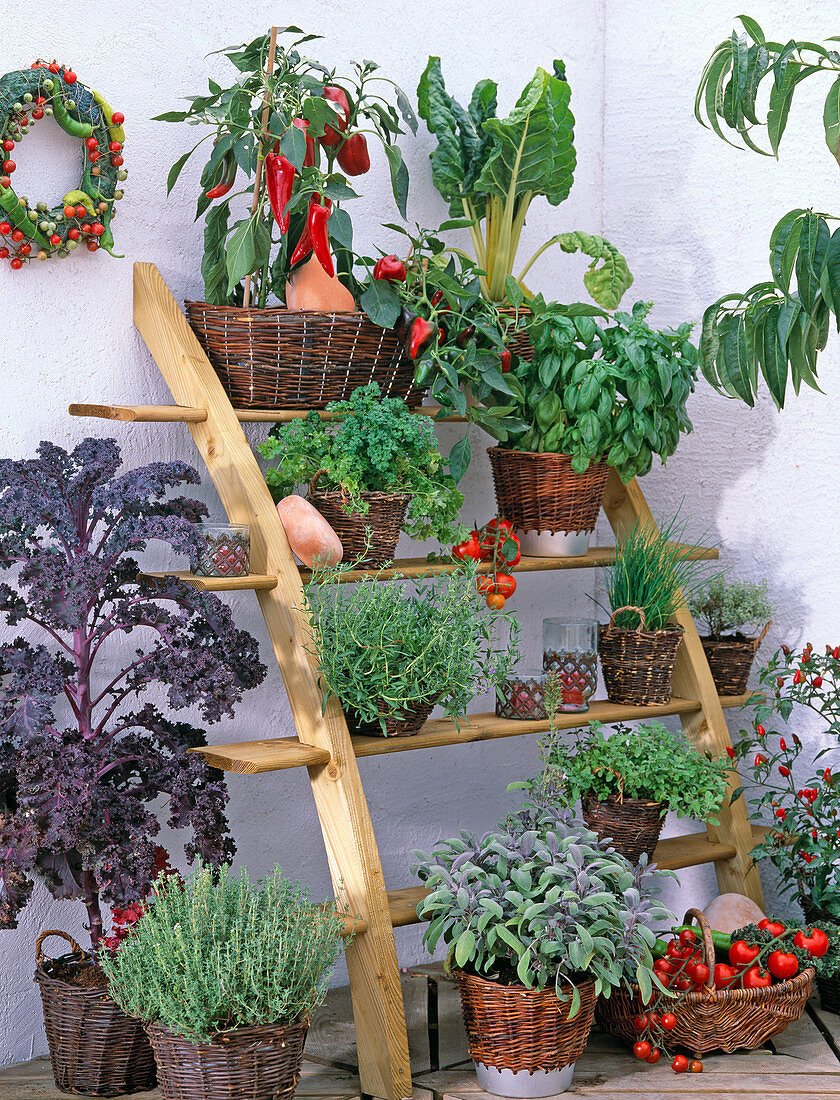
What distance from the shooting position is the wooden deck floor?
6.81 feet

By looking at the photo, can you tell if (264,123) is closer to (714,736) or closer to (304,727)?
(304,727)

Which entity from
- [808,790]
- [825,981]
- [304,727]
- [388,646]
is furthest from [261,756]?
[825,981]

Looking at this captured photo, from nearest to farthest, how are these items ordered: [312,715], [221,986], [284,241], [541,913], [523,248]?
[221,986], [541,913], [312,715], [284,241], [523,248]

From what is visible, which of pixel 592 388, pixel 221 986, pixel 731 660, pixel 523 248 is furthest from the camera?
pixel 523 248

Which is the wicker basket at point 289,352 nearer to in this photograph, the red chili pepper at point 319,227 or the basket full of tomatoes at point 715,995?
the red chili pepper at point 319,227

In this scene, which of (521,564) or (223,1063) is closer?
(223,1063)

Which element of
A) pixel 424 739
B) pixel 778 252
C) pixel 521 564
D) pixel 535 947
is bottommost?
pixel 535 947

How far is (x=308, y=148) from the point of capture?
2236 mm

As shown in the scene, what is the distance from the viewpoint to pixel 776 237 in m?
2.00

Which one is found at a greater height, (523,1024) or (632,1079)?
(523,1024)

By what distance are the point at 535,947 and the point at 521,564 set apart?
33.2 inches

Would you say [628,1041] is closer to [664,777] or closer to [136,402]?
[664,777]

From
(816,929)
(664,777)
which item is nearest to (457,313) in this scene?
(664,777)

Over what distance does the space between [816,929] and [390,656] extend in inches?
43.2
